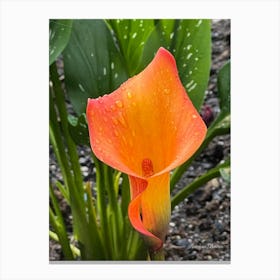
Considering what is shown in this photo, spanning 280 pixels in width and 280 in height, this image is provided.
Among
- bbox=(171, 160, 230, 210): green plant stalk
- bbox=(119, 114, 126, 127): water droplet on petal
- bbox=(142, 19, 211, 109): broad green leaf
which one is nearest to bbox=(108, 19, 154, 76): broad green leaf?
bbox=(142, 19, 211, 109): broad green leaf

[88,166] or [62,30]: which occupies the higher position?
[62,30]

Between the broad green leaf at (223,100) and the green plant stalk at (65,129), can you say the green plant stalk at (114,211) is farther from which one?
the broad green leaf at (223,100)

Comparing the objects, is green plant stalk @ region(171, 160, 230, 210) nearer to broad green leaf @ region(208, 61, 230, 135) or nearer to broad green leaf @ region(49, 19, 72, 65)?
broad green leaf @ region(208, 61, 230, 135)

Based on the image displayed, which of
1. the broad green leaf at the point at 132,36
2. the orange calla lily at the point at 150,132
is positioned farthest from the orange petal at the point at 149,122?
the broad green leaf at the point at 132,36

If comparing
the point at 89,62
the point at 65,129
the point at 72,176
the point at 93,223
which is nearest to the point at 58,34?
the point at 89,62
